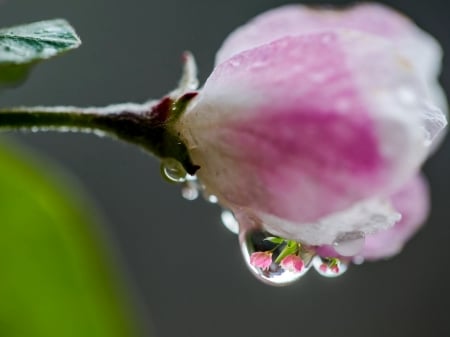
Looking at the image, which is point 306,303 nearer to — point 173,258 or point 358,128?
point 173,258

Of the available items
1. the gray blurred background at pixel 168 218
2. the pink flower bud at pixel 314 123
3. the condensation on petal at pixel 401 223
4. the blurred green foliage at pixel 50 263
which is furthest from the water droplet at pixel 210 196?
the gray blurred background at pixel 168 218

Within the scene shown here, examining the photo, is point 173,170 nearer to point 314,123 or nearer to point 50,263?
point 314,123

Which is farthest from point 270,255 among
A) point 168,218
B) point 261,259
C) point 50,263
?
point 168,218

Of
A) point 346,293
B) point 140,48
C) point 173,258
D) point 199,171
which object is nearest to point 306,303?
point 346,293

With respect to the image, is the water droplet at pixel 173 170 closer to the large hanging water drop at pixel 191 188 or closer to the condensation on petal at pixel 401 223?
the large hanging water drop at pixel 191 188

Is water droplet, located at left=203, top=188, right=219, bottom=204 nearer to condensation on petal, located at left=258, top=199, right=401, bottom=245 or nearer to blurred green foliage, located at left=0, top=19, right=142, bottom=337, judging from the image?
condensation on petal, located at left=258, top=199, right=401, bottom=245

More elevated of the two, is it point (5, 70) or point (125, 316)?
point (5, 70)
